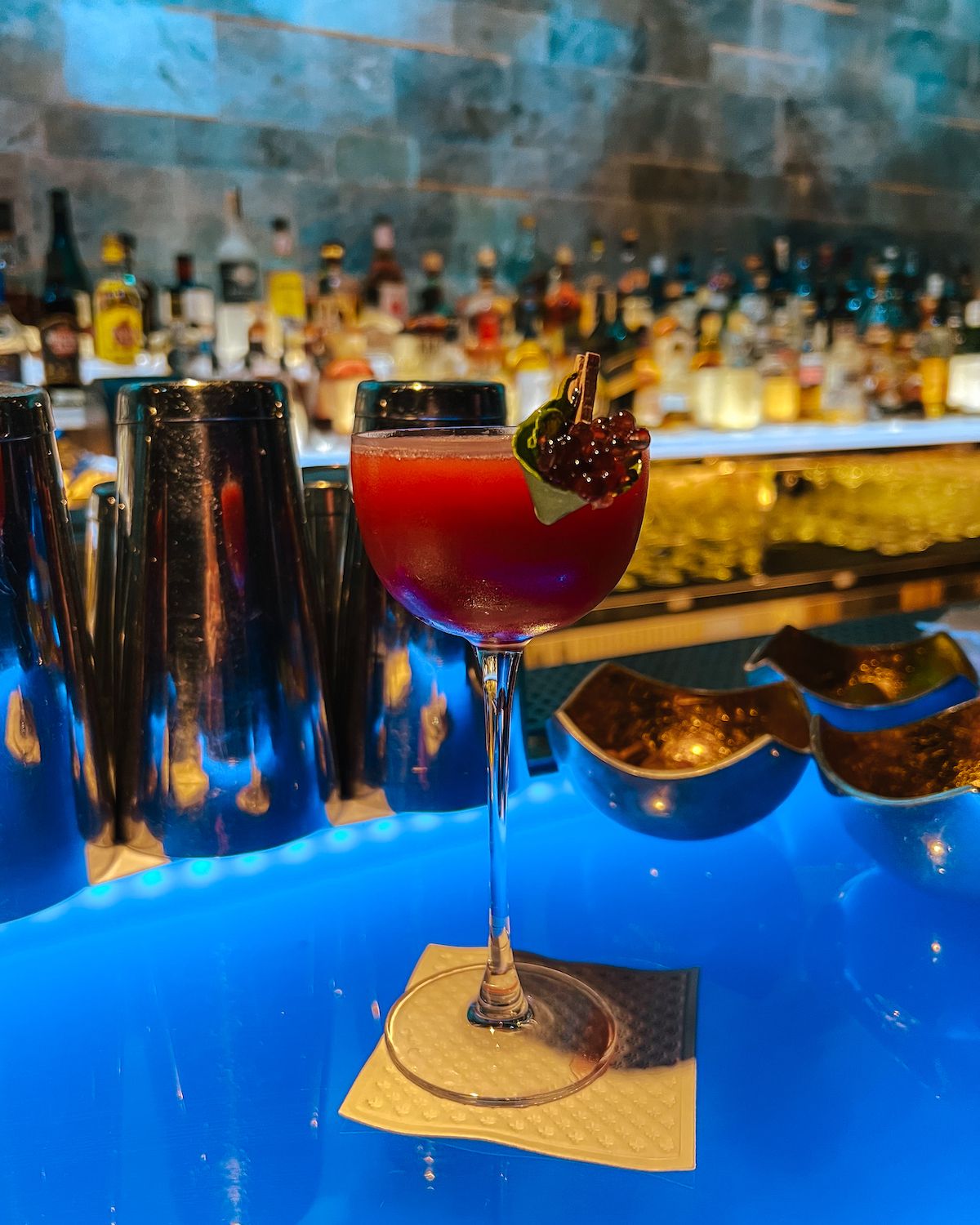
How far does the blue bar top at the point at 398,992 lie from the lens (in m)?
0.44

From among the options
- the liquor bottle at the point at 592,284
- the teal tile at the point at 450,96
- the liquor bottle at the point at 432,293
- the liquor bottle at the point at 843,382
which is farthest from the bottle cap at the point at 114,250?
the liquor bottle at the point at 843,382

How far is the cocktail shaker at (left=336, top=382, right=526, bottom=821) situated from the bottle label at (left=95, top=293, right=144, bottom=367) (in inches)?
73.5

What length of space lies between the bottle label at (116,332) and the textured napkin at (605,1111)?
210 centimetres

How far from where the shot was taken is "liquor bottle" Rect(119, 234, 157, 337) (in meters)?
2.39

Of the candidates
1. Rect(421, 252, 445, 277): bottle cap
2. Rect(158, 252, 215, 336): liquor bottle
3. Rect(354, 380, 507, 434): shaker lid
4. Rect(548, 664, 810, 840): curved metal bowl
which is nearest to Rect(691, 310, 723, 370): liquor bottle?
Rect(421, 252, 445, 277): bottle cap

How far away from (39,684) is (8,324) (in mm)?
1902

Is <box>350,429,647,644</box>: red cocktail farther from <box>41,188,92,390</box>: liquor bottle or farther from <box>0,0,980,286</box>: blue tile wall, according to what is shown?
<box>0,0,980,286</box>: blue tile wall

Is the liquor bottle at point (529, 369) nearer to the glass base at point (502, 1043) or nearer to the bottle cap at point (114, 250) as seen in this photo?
the bottle cap at point (114, 250)

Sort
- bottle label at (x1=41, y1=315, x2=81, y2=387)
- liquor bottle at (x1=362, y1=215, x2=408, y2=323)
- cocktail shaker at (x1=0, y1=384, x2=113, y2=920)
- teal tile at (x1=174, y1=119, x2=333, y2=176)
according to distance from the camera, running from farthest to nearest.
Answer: liquor bottle at (x1=362, y1=215, x2=408, y2=323) < teal tile at (x1=174, y1=119, x2=333, y2=176) < bottle label at (x1=41, y1=315, x2=81, y2=387) < cocktail shaker at (x1=0, y1=384, x2=113, y2=920)

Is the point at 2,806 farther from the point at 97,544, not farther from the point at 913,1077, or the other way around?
the point at 913,1077

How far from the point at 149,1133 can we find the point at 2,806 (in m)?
0.18

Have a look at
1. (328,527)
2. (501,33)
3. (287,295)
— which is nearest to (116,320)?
(287,295)

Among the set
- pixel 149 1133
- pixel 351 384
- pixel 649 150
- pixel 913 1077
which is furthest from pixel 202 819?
pixel 649 150

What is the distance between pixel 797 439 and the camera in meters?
2.71
